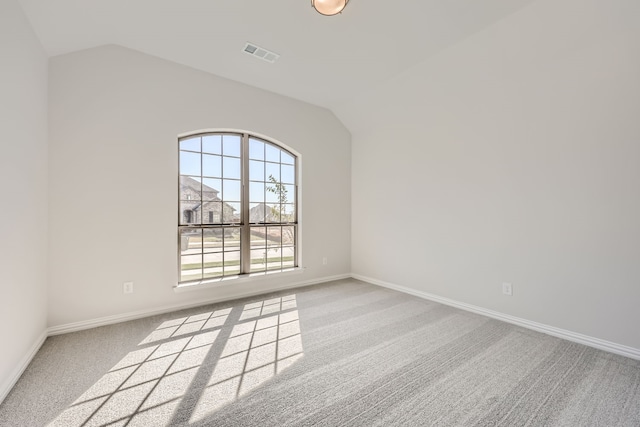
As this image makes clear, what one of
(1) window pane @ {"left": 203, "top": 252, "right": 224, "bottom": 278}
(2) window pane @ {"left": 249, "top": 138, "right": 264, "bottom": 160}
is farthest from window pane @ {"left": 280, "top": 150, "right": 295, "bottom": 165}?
(1) window pane @ {"left": 203, "top": 252, "right": 224, "bottom": 278}

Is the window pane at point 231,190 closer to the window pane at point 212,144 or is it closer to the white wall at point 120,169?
the window pane at point 212,144

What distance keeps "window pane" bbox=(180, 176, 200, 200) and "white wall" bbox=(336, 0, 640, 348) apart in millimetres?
2620

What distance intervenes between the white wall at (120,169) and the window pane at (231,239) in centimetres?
49

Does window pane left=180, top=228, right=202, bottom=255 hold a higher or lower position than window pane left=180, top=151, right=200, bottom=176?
lower

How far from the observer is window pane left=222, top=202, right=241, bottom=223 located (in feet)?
12.1

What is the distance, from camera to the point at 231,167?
3750 mm

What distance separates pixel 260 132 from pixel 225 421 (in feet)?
10.7

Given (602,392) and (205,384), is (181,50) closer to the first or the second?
(205,384)

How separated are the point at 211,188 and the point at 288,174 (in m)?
1.19

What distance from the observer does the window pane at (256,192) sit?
12.8 feet

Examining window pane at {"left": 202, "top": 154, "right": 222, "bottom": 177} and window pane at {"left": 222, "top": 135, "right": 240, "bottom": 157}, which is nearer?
window pane at {"left": 202, "top": 154, "right": 222, "bottom": 177}

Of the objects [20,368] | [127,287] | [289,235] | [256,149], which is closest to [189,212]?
[127,287]

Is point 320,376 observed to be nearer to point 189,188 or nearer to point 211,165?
point 189,188

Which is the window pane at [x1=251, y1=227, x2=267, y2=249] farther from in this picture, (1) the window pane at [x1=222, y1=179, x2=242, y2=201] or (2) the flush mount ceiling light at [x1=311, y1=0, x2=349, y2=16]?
(2) the flush mount ceiling light at [x1=311, y1=0, x2=349, y2=16]
